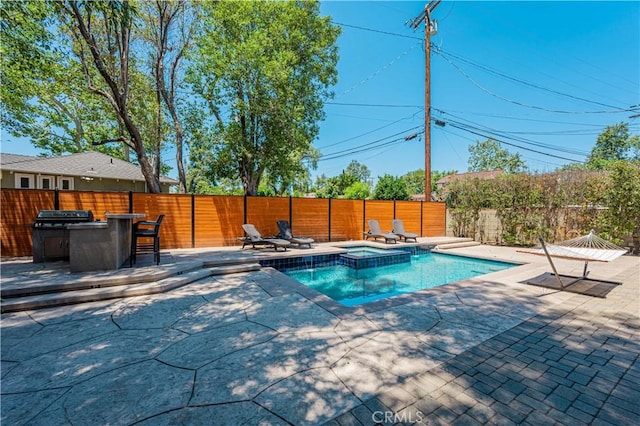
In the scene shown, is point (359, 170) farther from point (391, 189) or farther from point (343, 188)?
point (391, 189)

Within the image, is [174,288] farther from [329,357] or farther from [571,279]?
[571,279]

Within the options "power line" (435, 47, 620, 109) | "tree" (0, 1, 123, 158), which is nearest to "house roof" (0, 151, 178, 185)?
"tree" (0, 1, 123, 158)

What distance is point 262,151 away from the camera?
9953 millimetres

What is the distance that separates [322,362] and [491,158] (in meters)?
43.7

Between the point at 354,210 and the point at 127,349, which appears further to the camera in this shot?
the point at 354,210

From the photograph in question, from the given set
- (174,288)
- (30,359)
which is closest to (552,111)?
(174,288)

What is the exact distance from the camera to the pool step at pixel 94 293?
11.6ft

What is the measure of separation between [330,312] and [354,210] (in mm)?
8272

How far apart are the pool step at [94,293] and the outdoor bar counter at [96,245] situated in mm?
751

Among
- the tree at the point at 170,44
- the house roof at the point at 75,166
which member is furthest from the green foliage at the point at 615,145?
the house roof at the point at 75,166

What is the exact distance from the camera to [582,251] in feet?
15.6

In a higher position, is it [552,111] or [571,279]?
[552,111]

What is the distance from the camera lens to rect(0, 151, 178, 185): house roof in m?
13.5

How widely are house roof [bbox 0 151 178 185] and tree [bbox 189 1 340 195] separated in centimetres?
846
